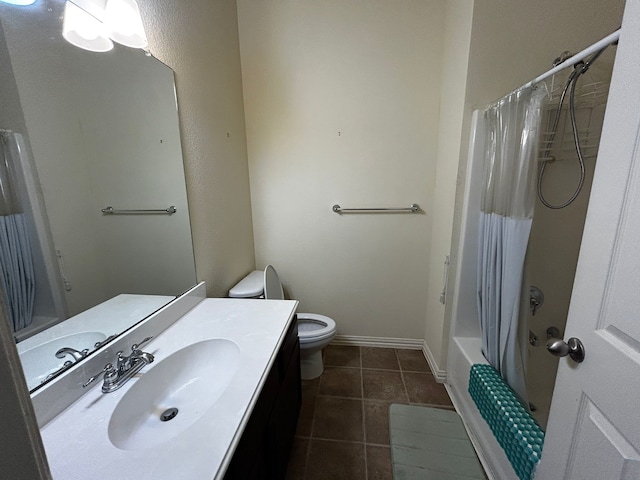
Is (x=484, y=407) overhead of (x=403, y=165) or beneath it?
beneath

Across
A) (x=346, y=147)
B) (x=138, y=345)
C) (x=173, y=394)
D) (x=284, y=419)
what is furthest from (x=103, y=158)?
(x=346, y=147)

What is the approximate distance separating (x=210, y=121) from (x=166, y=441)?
1.52 meters

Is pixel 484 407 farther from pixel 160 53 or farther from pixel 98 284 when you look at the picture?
pixel 160 53

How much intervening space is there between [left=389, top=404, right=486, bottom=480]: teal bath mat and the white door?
0.71 m

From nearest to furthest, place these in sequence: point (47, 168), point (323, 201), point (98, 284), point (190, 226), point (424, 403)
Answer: point (47, 168)
point (98, 284)
point (190, 226)
point (424, 403)
point (323, 201)

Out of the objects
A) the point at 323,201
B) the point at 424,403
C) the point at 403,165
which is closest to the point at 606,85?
the point at 403,165

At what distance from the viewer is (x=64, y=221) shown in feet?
2.56

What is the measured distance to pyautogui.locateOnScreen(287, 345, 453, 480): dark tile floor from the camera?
1.31 metres

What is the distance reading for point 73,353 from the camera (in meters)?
0.78

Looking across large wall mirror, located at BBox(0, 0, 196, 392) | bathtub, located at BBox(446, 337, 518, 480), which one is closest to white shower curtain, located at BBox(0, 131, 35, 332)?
large wall mirror, located at BBox(0, 0, 196, 392)

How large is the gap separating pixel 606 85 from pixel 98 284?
2.45 m

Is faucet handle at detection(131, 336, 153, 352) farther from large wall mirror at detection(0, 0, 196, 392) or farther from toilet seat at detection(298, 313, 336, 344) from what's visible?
toilet seat at detection(298, 313, 336, 344)

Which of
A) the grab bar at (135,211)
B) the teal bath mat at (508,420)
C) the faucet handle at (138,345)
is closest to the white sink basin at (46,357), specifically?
the faucet handle at (138,345)

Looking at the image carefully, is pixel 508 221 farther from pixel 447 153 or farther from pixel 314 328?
pixel 314 328
